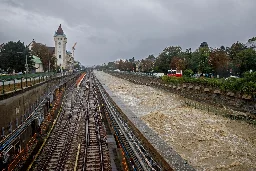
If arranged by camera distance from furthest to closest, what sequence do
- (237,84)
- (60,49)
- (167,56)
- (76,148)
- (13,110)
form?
(60,49), (167,56), (237,84), (13,110), (76,148)

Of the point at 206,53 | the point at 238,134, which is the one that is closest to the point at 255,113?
the point at 238,134

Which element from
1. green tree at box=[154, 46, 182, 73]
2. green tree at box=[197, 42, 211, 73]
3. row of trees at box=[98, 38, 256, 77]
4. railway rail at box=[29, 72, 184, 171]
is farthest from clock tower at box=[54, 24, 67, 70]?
railway rail at box=[29, 72, 184, 171]

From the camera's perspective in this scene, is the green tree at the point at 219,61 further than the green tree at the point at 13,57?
Yes

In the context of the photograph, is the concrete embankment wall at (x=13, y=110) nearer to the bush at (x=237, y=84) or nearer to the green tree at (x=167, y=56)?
the bush at (x=237, y=84)

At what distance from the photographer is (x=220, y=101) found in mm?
34781

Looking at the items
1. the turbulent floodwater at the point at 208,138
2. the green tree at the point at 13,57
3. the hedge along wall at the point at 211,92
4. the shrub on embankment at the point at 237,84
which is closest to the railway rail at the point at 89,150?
the turbulent floodwater at the point at 208,138

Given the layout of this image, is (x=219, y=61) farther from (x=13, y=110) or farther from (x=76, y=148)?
(x=13, y=110)

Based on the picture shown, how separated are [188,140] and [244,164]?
4877 mm

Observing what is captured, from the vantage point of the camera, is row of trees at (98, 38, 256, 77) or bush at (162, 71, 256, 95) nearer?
bush at (162, 71, 256, 95)

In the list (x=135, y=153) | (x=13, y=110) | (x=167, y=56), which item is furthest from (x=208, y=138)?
(x=167, y=56)

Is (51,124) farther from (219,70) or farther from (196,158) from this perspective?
(219,70)

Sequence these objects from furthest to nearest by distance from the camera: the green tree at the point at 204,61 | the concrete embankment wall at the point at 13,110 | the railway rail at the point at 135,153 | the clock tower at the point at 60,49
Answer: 1. the clock tower at the point at 60,49
2. the green tree at the point at 204,61
3. the concrete embankment wall at the point at 13,110
4. the railway rail at the point at 135,153

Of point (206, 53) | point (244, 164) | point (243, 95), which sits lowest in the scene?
point (244, 164)

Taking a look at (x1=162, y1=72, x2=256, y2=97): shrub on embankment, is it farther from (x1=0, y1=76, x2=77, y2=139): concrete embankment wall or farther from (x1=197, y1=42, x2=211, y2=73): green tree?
(x1=0, y1=76, x2=77, y2=139): concrete embankment wall
